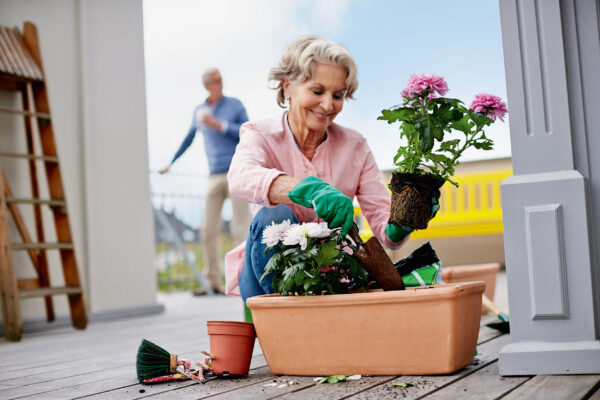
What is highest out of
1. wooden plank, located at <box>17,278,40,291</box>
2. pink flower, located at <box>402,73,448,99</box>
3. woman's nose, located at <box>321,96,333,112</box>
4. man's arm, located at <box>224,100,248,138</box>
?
man's arm, located at <box>224,100,248,138</box>

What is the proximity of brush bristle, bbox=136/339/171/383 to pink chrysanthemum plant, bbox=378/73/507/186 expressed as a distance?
0.74 meters

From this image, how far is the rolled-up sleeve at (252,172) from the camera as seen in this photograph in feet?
4.78

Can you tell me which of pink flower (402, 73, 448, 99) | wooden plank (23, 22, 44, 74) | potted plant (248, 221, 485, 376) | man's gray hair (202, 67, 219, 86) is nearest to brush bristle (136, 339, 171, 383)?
potted plant (248, 221, 485, 376)

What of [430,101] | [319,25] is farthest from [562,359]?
[319,25]

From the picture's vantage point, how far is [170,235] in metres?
5.79

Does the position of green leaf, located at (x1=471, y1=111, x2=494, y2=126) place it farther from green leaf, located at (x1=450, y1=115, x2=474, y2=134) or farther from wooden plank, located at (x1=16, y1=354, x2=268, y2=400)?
wooden plank, located at (x1=16, y1=354, x2=268, y2=400)

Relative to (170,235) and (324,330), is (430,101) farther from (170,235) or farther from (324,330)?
(170,235)

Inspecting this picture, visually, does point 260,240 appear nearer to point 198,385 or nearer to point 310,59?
point 198,385

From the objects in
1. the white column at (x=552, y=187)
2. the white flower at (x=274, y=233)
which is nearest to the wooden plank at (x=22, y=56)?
the white flower at (x=274, y=233)

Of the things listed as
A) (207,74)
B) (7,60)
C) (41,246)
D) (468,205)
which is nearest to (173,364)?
(41,246)

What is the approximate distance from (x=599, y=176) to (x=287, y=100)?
0.88 m

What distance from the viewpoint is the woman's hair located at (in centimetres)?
163

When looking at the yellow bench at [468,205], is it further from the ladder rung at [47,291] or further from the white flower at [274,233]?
the white flower at [274,233]

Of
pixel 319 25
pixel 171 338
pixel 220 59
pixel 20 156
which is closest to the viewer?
pixel 171 338
